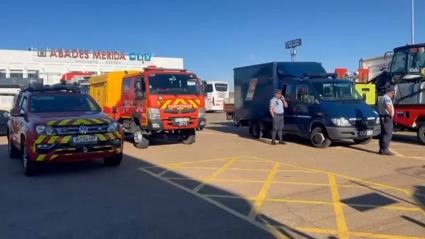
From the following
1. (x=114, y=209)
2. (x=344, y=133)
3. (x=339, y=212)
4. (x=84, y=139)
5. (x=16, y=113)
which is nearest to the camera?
(x=339, y=212)

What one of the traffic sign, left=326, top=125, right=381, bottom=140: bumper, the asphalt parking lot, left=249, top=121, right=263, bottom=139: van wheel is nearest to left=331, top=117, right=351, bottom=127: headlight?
left=326, top=125, right=381, bottom=140: bumper

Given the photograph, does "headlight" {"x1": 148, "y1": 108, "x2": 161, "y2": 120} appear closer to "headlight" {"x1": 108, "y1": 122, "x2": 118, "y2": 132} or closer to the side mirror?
"headlight" {"x1": 108, "y1": 122, "x2": 118, "y2": 132}

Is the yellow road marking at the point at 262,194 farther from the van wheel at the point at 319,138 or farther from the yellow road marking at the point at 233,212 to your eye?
the van wheel at the point at 319,138

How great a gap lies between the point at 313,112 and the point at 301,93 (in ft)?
3.03

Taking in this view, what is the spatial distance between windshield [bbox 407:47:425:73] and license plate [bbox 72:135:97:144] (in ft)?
31.8

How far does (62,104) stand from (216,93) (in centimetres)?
2350

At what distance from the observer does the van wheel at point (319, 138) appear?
13141 mm

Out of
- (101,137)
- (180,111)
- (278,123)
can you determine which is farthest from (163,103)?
(101,137)

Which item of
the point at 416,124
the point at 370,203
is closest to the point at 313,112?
the point at 416,124

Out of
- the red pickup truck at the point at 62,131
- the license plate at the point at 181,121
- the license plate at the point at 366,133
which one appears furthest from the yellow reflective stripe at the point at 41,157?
the license plate at the point at 366,133

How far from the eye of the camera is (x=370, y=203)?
678 centimetres

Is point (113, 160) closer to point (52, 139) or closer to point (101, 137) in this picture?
point (101, 137)

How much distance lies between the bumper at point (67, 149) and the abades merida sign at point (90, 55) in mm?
54648

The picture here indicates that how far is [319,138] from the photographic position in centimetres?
1319
